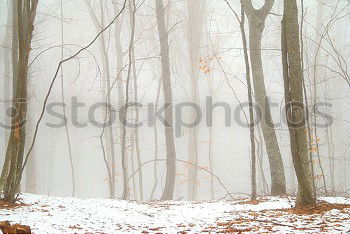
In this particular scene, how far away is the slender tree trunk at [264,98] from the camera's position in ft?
26.4

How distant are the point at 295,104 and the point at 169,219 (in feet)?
8.73

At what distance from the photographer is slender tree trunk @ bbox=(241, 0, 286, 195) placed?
8.05 metres

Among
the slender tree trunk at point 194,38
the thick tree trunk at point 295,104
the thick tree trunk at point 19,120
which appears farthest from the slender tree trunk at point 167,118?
the slender tree trunk at point 194,38

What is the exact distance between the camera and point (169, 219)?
5.25 meters

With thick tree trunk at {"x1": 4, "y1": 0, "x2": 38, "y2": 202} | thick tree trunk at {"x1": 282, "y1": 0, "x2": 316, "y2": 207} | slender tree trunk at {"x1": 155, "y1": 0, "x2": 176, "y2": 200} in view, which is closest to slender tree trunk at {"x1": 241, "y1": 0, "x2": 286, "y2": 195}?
thick tree trunk at {"x1": 282, "y1": 0, "x2": 316, "y2": 207}

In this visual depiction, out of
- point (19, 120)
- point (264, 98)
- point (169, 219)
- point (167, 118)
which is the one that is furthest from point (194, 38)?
point (169, 219)

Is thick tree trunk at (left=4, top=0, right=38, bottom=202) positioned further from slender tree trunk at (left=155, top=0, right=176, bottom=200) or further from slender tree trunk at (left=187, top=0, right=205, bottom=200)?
slender tree trunk at (left=187, top=0, right=205, bottom=200)

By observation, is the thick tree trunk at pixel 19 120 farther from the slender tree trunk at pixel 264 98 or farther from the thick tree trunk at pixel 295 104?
the slender tree trunk at pixel 264 98

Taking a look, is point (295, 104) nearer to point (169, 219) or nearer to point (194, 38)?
point (169, 219)

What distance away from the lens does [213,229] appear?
4.18 meters

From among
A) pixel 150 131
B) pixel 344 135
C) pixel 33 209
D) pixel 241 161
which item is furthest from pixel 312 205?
pixel 150 131

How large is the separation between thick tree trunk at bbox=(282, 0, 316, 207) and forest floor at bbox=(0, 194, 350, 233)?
39 cm

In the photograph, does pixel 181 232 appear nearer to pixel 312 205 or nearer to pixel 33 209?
pixel 312 205

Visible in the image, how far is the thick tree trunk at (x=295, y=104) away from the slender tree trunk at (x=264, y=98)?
251 centimetres
